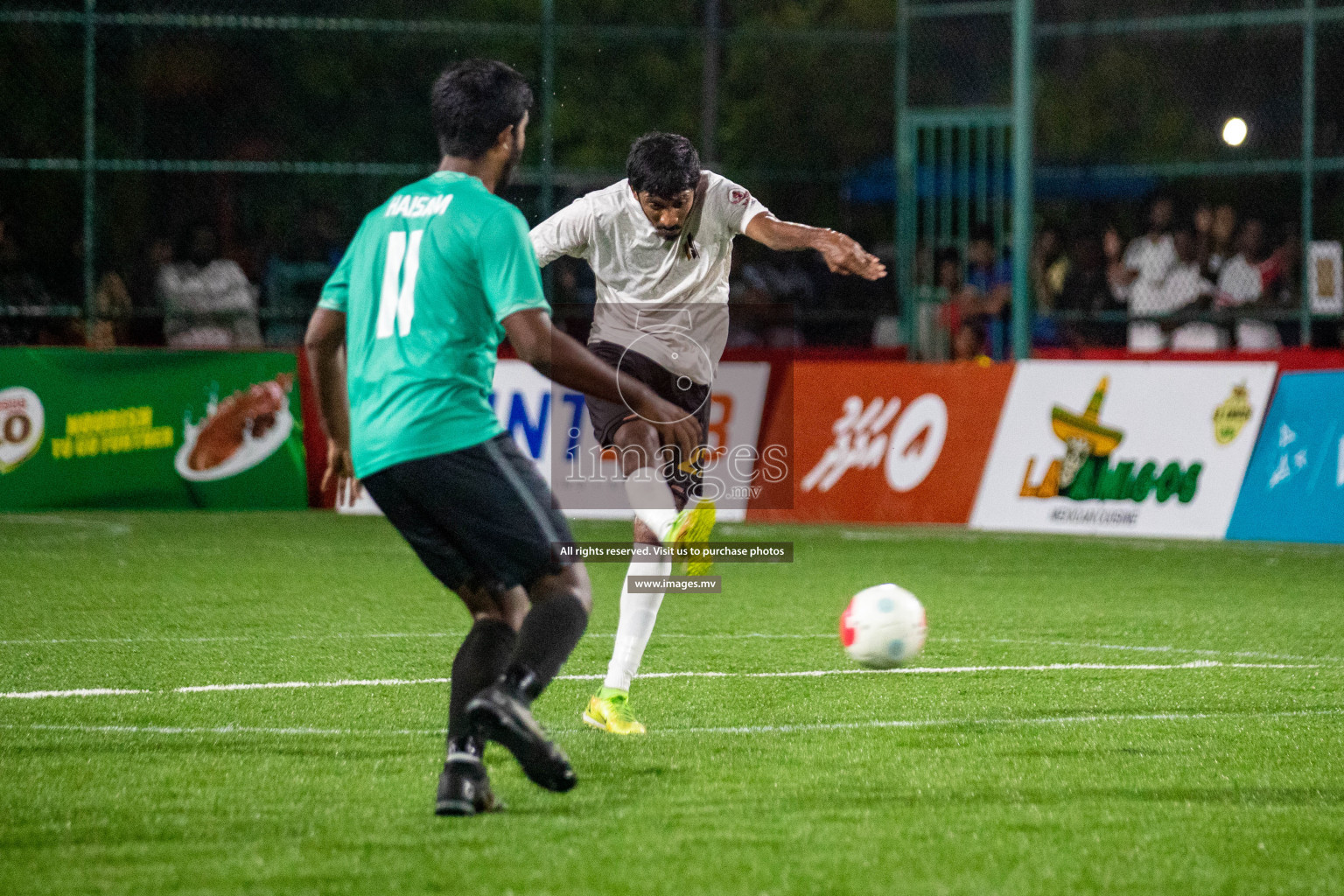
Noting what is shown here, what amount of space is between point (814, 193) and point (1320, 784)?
18.3 metres

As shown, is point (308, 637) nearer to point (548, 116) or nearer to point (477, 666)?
point (477, 666)

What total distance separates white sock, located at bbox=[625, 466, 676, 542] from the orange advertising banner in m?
7.77

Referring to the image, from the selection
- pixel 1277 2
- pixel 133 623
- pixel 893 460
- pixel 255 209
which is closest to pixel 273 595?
pixel 133 623

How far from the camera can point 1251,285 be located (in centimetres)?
1694

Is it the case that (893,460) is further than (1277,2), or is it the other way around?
(1277,2)

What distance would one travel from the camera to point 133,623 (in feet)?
30.5

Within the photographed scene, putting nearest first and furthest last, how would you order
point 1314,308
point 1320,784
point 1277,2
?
1. point 1320,784
2. point 1314,308
3. point 1277,2

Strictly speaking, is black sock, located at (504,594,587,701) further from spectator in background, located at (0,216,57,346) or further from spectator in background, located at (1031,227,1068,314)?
spectator in background, located at (1031,227,1068,314)

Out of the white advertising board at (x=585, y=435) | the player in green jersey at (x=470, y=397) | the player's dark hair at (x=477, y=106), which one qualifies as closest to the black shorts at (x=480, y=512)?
the player in green jersey at (x=470, y=397)

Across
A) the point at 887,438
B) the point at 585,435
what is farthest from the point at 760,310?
the point at 585,435

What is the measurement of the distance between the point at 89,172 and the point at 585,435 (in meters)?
5.32

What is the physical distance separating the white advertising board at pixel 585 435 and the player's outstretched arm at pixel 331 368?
8738 millimetres

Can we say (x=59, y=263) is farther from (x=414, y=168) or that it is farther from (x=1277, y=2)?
(x=1277, y=2)

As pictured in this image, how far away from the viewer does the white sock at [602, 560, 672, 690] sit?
677cm
